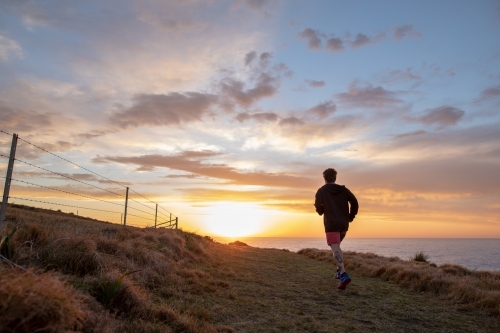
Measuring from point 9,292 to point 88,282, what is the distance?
196cm

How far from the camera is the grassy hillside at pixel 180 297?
2711 mm

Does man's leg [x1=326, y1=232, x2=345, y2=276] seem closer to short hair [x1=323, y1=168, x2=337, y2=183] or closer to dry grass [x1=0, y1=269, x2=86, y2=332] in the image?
short hair [x1=323, y1=168, x2=337, y2=183]

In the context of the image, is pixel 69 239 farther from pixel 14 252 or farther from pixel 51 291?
pixel 51 291

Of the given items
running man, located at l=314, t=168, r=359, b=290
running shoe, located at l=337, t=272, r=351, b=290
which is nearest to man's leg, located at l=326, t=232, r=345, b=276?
running man, located at l=314, t=168, r=359, b=290

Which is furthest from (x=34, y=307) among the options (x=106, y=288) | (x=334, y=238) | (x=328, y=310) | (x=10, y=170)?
(x=334, y=238)

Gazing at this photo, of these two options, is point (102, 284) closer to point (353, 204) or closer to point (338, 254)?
point (338, 254)

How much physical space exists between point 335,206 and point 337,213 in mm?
167

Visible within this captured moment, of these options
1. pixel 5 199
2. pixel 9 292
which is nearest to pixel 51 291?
pixel 9 292

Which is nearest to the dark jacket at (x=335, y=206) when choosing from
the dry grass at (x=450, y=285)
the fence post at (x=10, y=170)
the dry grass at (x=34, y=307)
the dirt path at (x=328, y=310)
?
the dirt path at (x=328, y=310)

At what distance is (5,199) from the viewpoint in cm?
580

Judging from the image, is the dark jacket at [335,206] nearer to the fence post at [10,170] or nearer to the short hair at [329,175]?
the short hair at [329,175]

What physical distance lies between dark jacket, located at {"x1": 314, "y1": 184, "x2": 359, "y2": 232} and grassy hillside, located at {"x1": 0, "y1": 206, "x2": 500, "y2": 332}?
1556mm

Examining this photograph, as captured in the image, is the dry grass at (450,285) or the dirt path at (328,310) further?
the dry grass at (450,285)

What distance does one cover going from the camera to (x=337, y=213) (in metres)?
7.72
